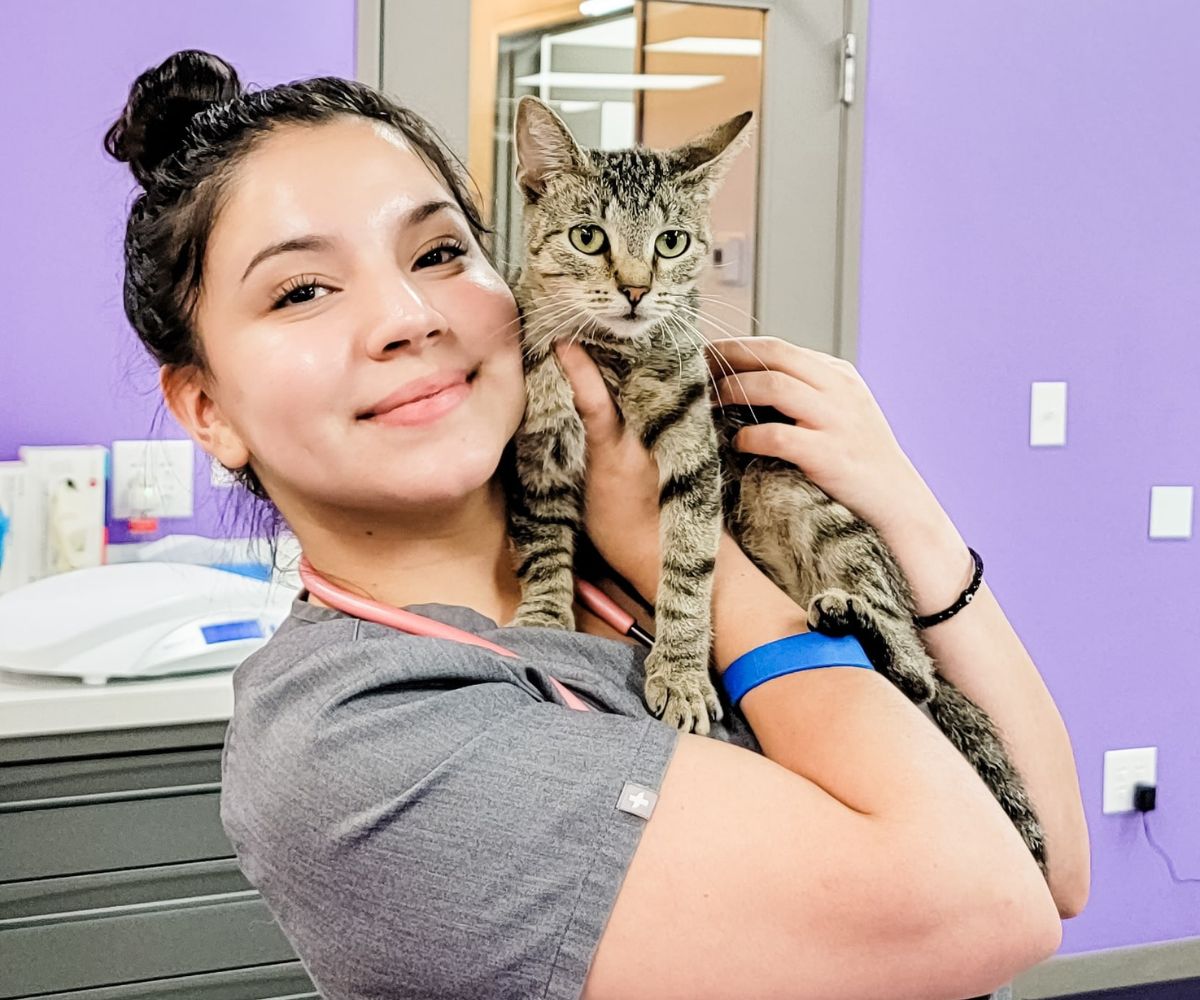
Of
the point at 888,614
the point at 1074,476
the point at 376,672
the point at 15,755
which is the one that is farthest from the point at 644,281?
the point at 1074,476

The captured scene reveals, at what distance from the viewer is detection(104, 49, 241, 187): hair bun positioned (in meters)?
1.12

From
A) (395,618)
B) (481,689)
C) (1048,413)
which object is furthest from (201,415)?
(1048,413)

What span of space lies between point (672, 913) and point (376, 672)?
0.86 ft

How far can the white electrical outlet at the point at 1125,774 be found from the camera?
2.79m

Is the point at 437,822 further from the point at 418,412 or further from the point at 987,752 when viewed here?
the point at 987,752

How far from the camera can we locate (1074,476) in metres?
2.74

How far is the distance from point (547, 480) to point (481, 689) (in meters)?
0.37

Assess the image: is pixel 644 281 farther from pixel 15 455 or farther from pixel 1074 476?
pixel 1074 476

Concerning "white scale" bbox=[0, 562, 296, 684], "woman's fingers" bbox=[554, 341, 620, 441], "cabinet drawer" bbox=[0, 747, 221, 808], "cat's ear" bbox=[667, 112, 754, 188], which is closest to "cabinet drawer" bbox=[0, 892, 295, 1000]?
"cabinet drawer" bbox=[0, 747, 221, 808]

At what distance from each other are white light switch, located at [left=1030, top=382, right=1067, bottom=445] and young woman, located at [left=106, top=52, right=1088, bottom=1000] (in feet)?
5.34

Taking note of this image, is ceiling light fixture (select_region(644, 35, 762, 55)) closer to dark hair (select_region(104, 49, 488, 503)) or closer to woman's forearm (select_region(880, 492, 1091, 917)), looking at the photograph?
dark hair (select_region(104, 49, 488, 503))

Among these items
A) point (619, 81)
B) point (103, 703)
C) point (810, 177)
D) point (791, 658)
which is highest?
point (619, 81)

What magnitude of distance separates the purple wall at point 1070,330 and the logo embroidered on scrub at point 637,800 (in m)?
1.95

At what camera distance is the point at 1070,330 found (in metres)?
2.71
